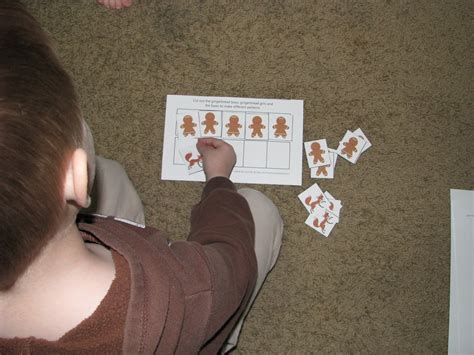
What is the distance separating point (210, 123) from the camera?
1171mm

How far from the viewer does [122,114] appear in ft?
3.94

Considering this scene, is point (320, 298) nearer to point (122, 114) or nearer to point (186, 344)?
point (186, 344)

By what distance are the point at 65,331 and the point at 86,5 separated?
95 centimetres

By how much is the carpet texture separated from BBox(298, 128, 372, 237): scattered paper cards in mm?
20

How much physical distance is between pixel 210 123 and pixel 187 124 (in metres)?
0.06

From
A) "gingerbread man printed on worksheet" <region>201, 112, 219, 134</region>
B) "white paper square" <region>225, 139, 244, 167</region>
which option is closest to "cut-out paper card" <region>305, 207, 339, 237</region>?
"white paper square" <region>225, 139, 244, 167</region>

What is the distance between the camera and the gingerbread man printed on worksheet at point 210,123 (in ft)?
3.83

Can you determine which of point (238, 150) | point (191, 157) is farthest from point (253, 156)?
point (191, 157)

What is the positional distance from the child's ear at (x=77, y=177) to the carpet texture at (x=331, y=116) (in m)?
0.70

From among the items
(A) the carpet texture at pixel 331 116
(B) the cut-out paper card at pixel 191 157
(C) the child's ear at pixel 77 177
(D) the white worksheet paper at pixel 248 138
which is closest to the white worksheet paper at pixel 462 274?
(A) the carpet texture at pixel 331 116

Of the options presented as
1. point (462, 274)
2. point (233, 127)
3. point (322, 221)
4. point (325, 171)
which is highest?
point (233, 127)

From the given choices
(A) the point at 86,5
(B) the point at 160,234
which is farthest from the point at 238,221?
(A) the point at 86,5

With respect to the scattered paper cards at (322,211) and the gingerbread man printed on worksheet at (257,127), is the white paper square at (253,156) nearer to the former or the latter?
the gingerbread man printed on worksheet at (257,127)

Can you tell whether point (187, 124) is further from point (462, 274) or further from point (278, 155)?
point (462, 274)
